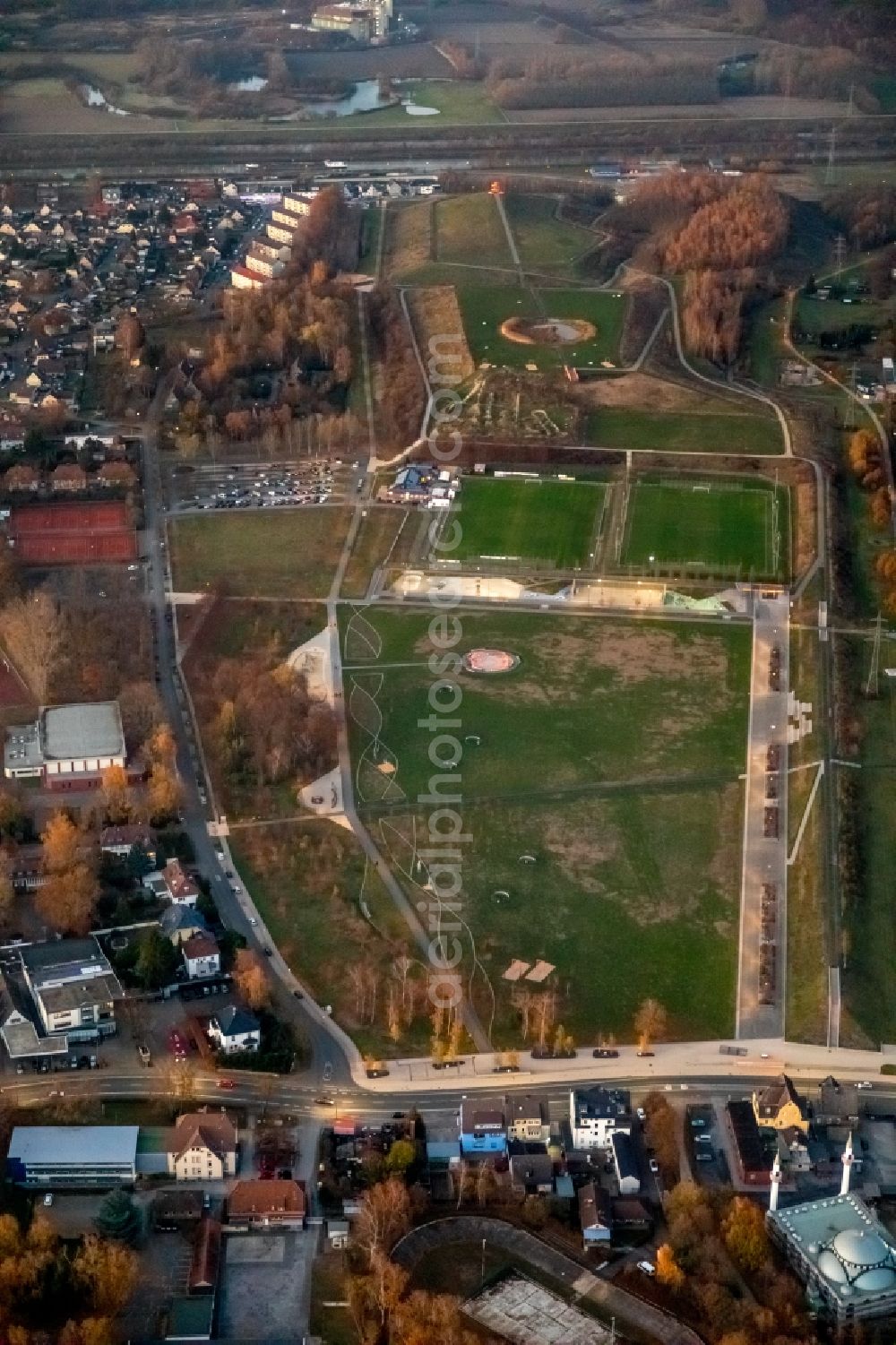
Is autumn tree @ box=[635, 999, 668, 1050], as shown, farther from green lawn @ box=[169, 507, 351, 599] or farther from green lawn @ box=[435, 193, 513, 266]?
green lawn @ box=[435, 193, 513, 266]

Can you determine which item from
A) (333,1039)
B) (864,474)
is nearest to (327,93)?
(864,474)

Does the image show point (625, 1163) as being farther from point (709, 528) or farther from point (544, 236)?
point (544, 236)

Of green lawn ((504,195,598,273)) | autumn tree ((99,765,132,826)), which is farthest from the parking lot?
green lawn ((504,195,598,273))

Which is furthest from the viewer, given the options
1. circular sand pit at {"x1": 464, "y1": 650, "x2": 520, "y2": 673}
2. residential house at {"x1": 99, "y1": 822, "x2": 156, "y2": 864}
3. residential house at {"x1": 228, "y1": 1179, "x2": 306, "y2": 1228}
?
circular sand pit at {"x1": 464, "y1": 650, "x2": 520, "y2": 673}

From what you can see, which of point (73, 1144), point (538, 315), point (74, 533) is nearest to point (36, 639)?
point (74, 533)

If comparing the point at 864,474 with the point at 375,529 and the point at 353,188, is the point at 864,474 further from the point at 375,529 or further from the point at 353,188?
the point at 353,188

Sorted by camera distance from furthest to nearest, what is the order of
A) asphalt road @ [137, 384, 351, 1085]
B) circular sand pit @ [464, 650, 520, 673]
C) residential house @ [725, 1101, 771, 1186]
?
circular sand pit @ [464, 650, 520, 673], asphalt road @ [137, 384, 351, 1085], residential house @ [725, 1101, 771, 1186]

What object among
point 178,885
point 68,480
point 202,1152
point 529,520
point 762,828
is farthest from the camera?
point 68,480

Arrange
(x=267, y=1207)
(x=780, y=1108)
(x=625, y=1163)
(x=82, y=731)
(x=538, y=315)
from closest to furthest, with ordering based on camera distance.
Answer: (x=267, y=1207)
(x=625, y=1163)
(x=780, y=1108)
(x=82, y=731)
(x=538, y=315)
